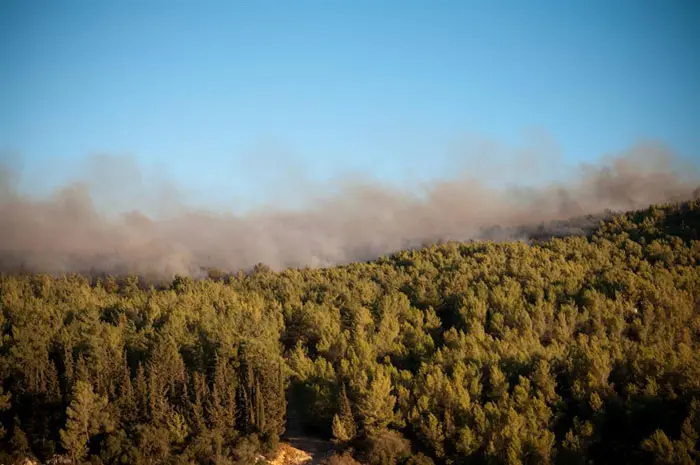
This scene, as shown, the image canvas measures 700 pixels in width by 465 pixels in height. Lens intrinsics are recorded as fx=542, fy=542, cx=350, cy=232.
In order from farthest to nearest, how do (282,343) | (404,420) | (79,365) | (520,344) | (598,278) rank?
1. (598,278)
2. (282,343)
3. (520,344)
4. (79,365)
5. (404,420)

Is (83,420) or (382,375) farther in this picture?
(382,375)

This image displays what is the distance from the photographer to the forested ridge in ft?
211

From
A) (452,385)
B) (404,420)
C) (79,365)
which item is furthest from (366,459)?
(79,365)

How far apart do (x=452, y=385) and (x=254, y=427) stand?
87.9 feet

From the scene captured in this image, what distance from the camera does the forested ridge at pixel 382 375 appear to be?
64.4 metres

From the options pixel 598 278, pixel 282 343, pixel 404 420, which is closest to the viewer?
pixel 404 420

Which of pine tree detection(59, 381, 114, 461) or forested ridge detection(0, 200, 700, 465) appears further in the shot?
pine tree detection(59, 381, 114, 461)

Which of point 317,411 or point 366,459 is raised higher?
point 317,411

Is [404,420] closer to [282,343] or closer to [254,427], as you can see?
[254,427]

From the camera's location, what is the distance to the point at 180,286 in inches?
5620

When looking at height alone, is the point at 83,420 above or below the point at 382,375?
below

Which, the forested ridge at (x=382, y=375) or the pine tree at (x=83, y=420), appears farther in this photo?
the pine tree at (x=83, y=420)

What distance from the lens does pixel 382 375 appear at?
74688 mm

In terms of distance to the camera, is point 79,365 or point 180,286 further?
point 180,286
